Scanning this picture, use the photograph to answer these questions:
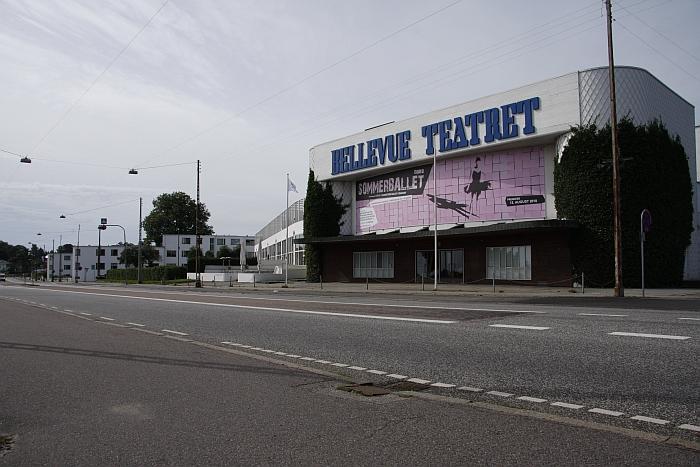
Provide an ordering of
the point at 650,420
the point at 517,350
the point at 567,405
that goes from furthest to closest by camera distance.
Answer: the point at 517,350 → the point at 567,405 → the point at 650,420

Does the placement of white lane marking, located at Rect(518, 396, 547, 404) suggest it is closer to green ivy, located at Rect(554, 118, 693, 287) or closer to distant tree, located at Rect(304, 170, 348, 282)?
green ivy, located at Rect(554, 118, 693, 287)

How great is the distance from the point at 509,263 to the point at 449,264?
15.3ft

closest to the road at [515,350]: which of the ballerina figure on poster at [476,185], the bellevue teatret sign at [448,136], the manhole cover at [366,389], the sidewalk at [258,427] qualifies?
the manhole cover at [366,389]

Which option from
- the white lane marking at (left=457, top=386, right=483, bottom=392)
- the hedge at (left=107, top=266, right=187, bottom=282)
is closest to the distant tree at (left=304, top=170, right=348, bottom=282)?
the hedge at (left=107, top=266, right=187, bottom=282)

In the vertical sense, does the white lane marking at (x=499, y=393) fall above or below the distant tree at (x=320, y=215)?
below

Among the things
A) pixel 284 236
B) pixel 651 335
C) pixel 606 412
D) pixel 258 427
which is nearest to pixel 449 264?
pixel 651 335

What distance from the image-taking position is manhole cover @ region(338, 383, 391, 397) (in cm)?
675

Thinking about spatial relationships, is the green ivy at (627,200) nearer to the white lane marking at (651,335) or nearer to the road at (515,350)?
the road at (515,350)

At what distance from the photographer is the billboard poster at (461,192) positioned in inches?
1352

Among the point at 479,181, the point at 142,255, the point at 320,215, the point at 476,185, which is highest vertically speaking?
the point at 479,181

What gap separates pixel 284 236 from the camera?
73.3 m

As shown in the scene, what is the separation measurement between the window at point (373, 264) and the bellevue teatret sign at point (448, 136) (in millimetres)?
6647

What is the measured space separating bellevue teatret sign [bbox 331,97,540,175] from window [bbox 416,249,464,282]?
6725mm

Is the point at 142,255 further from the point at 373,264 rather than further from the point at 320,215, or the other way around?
the point at 373,264
